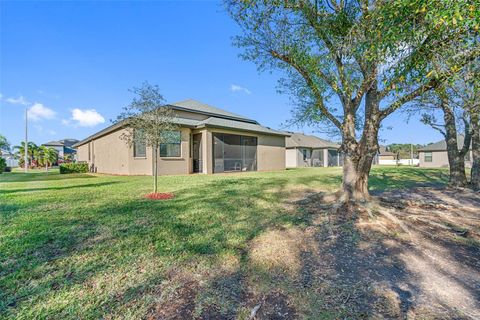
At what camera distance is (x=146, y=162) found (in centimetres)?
1516

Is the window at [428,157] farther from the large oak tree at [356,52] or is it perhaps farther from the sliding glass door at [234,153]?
the large oak tree at [356,52]

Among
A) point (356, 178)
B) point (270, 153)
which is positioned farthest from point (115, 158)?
point (356, 178)

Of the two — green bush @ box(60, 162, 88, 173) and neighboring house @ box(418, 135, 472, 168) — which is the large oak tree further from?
neighboring house @ box(418, 135, 472, 168)

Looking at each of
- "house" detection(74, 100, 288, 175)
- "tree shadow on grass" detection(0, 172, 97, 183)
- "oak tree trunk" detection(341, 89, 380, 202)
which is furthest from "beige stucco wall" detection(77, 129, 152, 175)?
"oak tree trunk" detection(341, 89, 380, 202)

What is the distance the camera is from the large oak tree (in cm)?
354

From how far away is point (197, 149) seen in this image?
55.3 feet

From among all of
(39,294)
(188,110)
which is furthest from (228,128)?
(39,294)

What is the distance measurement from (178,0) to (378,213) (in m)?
8.97

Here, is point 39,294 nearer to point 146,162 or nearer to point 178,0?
point 178,0

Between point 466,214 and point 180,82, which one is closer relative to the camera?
point 466,214

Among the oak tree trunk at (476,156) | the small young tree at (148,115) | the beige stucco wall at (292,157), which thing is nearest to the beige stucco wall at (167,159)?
the small young tree at (148,115)

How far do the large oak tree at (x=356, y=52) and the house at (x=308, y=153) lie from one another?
25.0m

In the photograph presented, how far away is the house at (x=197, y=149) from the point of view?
15438mm

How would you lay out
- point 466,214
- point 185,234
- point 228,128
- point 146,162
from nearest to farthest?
point 185,234 < point 466,214 < point 146,162 < point 228,128
